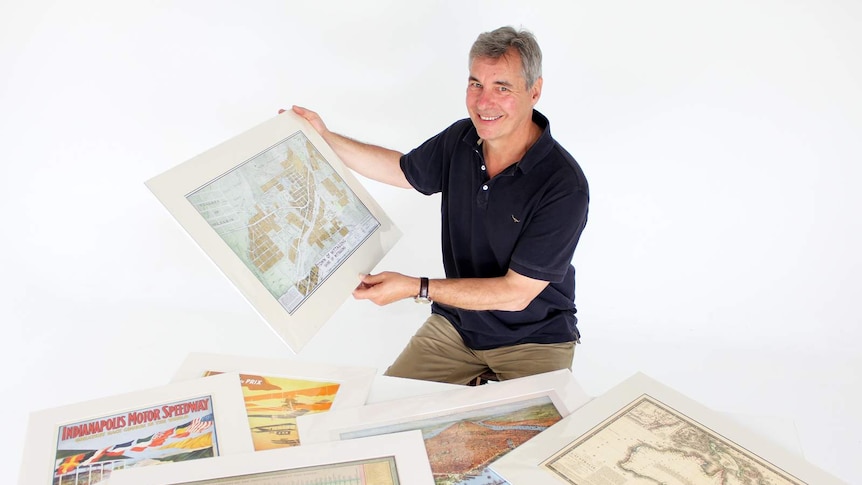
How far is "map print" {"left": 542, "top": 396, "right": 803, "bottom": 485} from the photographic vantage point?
141 centimetres

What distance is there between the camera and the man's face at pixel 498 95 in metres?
2.10

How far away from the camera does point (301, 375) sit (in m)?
1.86

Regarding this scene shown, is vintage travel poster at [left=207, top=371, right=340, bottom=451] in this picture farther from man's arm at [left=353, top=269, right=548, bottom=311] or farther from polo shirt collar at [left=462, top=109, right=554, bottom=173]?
polo shirt collar at [left=462, top=109, right=554, bottom=173]

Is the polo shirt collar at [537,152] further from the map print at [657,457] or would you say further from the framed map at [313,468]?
the framed map at [313,468]

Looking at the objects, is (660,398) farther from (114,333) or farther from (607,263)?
(114,333)

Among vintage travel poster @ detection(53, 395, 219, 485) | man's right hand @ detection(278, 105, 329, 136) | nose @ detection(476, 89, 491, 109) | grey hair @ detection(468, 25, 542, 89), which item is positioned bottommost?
vintage travel poster @ detection(53, 395, 219, 485)

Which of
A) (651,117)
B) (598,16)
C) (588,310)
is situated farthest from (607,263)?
(598,16)

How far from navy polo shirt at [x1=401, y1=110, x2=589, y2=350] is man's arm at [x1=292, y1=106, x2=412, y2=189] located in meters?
0.06

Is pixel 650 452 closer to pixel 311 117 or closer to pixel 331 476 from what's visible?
pixel 331 476

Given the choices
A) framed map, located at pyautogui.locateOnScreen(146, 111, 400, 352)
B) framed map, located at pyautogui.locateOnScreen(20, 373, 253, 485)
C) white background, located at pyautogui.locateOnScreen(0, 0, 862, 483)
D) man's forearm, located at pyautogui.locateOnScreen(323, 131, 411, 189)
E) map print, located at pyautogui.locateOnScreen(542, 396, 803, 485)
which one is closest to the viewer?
map print, located at pyautogui.locateOnScreen(542, 396, 803, 485)

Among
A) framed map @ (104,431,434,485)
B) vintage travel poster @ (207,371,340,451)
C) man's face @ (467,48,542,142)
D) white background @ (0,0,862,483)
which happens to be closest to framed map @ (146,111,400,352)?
vintage travel poster @ (207,371,340,451)

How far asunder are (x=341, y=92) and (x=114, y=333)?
163 centimetres

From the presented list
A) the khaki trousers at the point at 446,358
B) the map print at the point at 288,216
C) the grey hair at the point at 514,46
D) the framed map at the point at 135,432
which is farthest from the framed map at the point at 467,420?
the grey hair at the point at 514,46

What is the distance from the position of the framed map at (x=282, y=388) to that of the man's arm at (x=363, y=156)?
838mm
